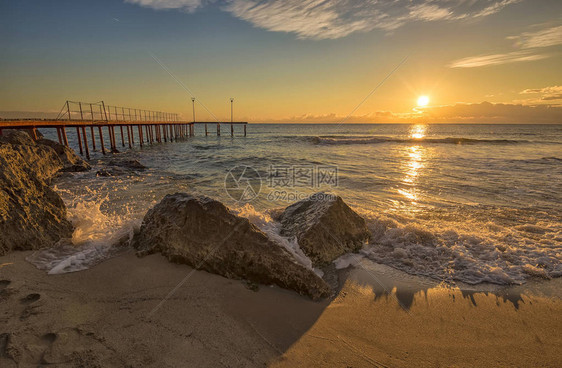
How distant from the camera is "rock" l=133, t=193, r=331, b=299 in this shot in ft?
12.1

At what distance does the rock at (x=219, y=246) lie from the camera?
370 centimetres

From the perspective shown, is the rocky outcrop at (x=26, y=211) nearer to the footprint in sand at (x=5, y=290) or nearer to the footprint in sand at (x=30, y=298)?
the footprint in sand at (x=5, y=290)

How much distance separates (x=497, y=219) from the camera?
23.1 feet

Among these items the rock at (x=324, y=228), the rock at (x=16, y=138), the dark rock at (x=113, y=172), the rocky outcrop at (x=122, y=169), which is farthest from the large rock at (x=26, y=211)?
the rock at (x=16, y=138)

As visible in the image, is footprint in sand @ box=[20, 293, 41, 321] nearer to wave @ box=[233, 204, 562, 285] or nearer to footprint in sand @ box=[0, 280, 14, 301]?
footprint in sand @ box=[0, 280, 14, 301]

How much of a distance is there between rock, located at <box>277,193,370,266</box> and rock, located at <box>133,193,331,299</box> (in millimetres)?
946

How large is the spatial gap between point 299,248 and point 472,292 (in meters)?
2.81

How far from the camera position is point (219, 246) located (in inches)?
156

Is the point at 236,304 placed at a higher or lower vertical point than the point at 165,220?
lower

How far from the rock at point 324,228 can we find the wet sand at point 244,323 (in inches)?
37.6

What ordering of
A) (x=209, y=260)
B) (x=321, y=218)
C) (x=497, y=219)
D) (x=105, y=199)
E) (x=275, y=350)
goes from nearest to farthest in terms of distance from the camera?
(x=275, y=350)
(x=209, y=260)
(x=321, y=218)
(x=497, y=219)
(x=105, y=199)

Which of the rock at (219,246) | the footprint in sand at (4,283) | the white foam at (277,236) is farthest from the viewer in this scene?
the white foam at (277,236)

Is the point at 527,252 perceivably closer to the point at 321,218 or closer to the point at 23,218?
the point at 321,218

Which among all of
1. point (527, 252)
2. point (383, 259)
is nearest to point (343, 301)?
point (383, 259)
